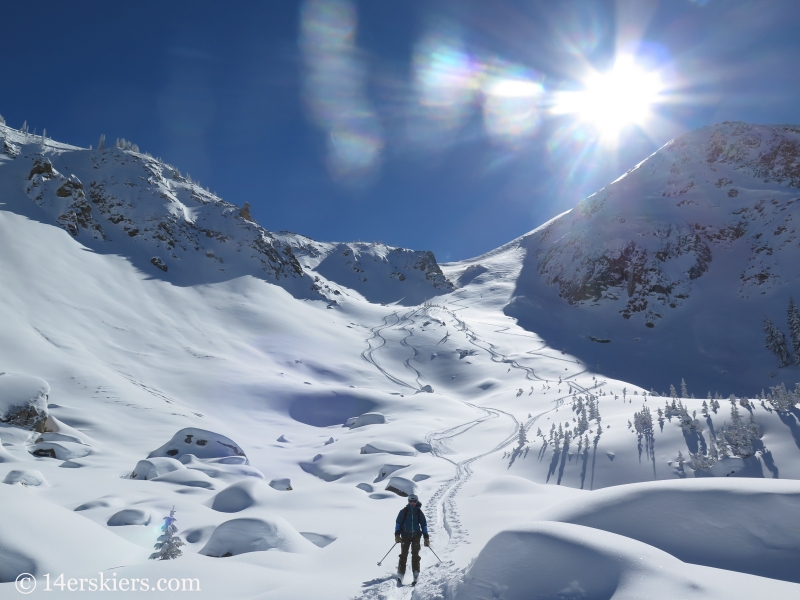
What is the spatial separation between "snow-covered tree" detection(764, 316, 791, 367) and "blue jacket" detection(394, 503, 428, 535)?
75702 millimetres

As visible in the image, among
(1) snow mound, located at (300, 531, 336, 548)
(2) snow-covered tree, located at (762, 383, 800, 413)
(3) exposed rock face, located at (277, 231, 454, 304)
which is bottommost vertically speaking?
(1) snow mound, located at (300, 531, 336, 548)

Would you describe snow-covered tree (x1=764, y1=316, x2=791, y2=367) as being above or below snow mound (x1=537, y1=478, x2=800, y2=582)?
above

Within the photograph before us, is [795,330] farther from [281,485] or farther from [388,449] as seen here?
[281,485]

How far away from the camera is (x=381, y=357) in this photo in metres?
56.3

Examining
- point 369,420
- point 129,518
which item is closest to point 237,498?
point 129,518

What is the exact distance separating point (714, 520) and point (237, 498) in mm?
11091

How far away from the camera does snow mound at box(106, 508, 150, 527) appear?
939 cm

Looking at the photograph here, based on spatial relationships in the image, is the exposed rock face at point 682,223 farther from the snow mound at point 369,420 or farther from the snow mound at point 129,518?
the snow mound at point 129,518

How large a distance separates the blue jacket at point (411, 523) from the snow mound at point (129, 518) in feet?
19.0

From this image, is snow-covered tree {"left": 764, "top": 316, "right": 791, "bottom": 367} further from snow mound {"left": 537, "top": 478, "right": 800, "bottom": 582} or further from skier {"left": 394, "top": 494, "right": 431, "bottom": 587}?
skier {"left": 394, "top": 494, "right": 431, "bottom": 587}

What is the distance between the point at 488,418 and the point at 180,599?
28.8 meters

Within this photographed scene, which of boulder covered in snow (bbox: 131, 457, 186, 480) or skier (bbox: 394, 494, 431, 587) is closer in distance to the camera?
skier (bbox: 394, 494, 431, 587)

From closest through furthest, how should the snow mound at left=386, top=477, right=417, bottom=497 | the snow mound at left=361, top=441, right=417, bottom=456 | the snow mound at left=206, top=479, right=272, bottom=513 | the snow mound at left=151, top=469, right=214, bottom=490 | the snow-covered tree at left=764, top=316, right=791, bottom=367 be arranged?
the snow mound at left=206, top=479, right=272, bottom=513 → the snow mound at left=151, top=469, right=214, bottom=490 → the snow mound at left=386, top=477, right=417, bottom=497 → the snow mound at left=361, top=441, right=417, bottom=456 → the snow-covered tree at left=764, top=316, right=791, bottom=367

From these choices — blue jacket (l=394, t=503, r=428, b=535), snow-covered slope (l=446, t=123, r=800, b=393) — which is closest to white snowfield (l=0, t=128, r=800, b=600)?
blue jacket (l=394, t=503, r=428, b=535)
